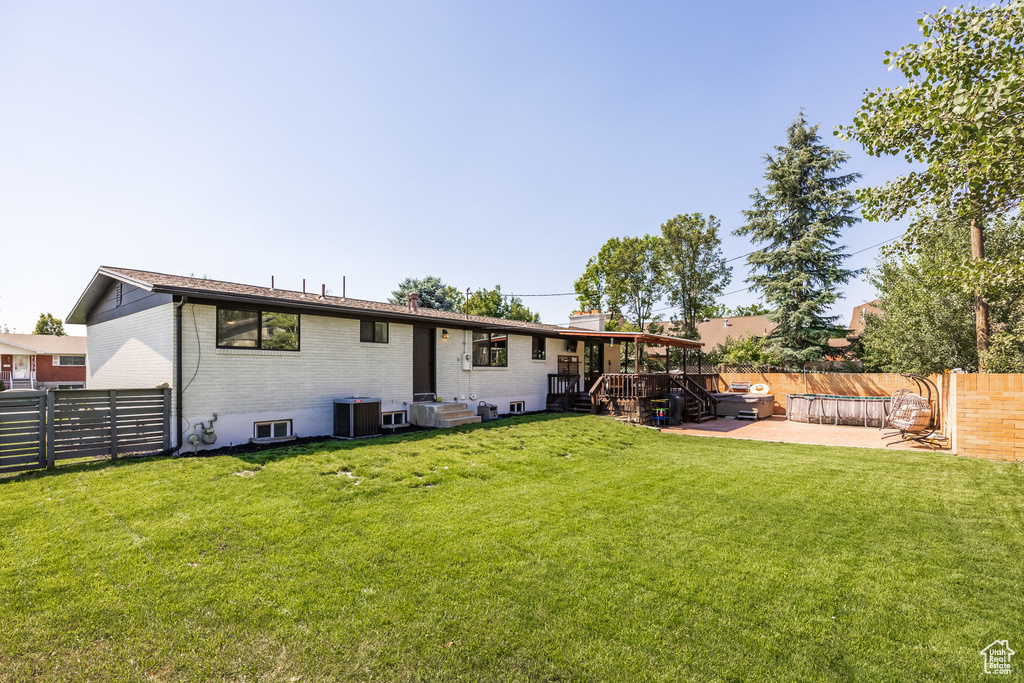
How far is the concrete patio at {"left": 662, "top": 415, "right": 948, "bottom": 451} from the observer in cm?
1116

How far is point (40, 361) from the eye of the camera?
1299 inches

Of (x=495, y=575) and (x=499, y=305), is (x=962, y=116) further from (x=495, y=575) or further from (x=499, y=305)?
(x=499, y=305)

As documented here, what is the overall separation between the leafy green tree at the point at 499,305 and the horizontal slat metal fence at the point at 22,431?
36890 millimetres

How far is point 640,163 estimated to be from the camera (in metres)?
18.6

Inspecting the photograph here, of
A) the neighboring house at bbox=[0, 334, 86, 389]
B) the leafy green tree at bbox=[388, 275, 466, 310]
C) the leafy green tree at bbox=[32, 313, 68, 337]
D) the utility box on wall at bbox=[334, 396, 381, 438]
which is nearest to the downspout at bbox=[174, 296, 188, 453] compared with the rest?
the utility box on wall at bbox=[334, 396, 381, 438]

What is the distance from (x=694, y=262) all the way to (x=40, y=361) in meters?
48.3

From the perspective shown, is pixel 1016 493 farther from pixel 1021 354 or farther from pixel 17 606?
pixel 17 606

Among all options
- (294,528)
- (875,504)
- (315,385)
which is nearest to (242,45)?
(315,385)

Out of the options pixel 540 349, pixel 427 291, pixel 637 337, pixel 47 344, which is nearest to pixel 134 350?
pixel 540 349

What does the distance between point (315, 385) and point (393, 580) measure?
8.14 meters

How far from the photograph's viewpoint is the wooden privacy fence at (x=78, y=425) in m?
6.77

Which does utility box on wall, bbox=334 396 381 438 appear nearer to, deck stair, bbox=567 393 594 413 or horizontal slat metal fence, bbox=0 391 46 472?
horizontal slat metal fence, bbox=0 391 46 472

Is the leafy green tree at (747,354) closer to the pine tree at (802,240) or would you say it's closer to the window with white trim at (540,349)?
the pine tree at (802,240)

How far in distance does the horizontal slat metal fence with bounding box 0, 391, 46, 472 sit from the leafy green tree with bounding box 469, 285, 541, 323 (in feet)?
Result: 121
